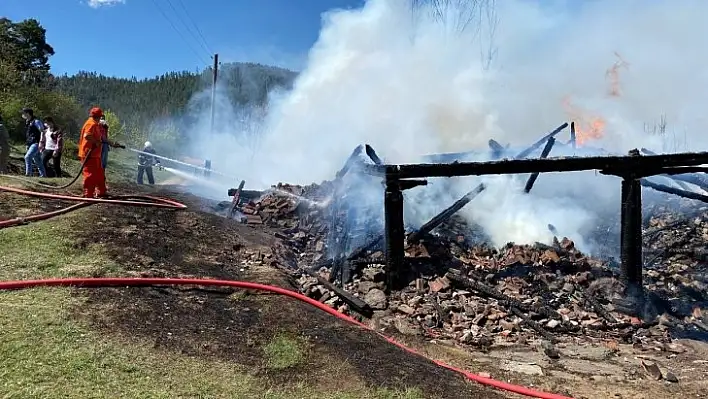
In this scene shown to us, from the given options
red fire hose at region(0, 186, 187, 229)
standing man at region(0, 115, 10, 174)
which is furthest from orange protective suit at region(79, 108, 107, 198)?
standing man at region(0, 115, 10, 174)

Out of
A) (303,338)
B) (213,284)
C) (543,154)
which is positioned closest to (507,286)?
(543,154)

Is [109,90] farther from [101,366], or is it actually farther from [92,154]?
[101,366]

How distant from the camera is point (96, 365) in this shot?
3936 millimetres

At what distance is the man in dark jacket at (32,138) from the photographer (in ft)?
40.5

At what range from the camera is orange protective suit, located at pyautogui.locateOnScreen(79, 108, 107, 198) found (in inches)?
379

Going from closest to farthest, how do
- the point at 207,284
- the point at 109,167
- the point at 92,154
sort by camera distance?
Answer: the point at 207,284 → the point at 92,154 → the point at 109,167

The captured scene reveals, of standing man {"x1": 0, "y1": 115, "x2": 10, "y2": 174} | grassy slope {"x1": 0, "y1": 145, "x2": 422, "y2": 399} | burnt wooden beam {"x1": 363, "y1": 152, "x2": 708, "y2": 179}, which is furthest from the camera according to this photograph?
standing man {"x1": 0, "y1": 115, "x2": 10, "y2": 174}

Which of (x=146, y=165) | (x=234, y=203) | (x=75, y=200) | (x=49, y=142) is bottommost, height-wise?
(x=75, y=200)

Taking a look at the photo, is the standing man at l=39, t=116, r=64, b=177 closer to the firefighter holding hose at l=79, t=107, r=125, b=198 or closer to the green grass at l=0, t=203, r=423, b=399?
the firefighter holding hose at l=79, t=107, r=125, b=198

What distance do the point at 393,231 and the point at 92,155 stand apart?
5832 mm

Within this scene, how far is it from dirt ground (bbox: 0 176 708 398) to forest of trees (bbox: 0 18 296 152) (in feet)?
59.7

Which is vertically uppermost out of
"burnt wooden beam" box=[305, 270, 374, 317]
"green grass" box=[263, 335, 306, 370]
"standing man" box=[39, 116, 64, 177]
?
"standing man" box=[39, 116, 64, 177]

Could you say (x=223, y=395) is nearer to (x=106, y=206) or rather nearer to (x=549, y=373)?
(x=549, y=373)

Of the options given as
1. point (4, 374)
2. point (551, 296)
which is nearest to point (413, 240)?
point (551, 296)
